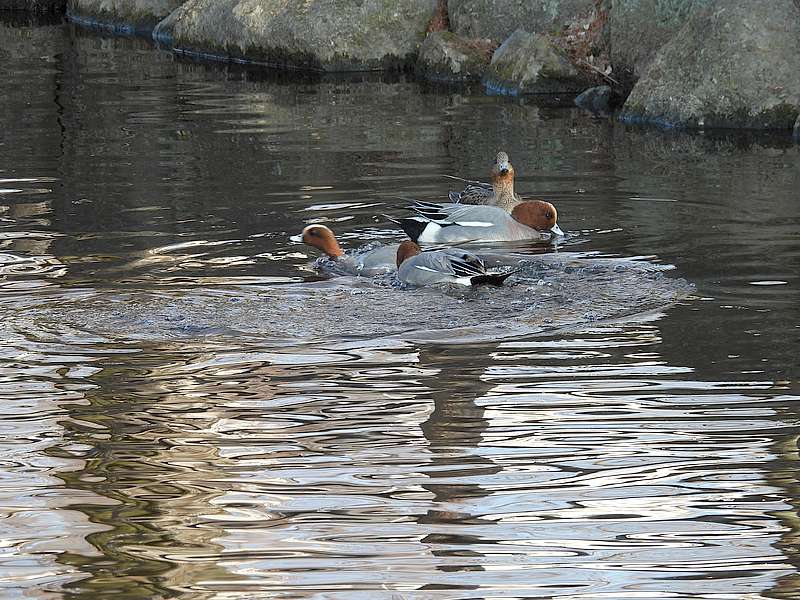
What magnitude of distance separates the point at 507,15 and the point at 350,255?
1051cm

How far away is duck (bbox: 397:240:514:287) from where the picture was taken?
845 cm

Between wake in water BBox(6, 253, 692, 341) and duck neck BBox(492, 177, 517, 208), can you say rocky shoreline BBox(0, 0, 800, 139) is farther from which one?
wake in water BBox(6, 253, 692, 341)

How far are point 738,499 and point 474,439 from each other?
1.11m

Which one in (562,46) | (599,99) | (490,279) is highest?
(562,46)

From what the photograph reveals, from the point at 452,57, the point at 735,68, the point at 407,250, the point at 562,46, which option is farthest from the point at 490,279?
the point at 452,57

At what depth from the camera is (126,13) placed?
83.9ft

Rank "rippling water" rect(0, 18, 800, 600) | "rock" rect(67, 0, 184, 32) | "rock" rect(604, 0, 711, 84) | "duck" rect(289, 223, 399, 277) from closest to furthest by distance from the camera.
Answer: "rippling water" rect(0, 18, 800, 600) → "duck" rect(289, 223, 399, 277) → "rock" rect(604, 0, 711, 84) → "rock" rect(67, 0, 184, 32)

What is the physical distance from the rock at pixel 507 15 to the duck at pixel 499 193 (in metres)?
7.99

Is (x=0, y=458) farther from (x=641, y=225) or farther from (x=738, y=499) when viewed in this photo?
(x=641, y=225)

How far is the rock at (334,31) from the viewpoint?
20188mm

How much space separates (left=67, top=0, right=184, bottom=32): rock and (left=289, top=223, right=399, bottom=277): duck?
52.4ft

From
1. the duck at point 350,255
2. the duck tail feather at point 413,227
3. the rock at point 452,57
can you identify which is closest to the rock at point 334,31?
the rock at point 452,57

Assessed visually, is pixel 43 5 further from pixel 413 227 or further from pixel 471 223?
pixel 471 223

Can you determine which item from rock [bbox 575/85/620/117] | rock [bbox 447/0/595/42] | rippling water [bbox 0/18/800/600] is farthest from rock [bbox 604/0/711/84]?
rippling water [bbox 0/18/800/600]
